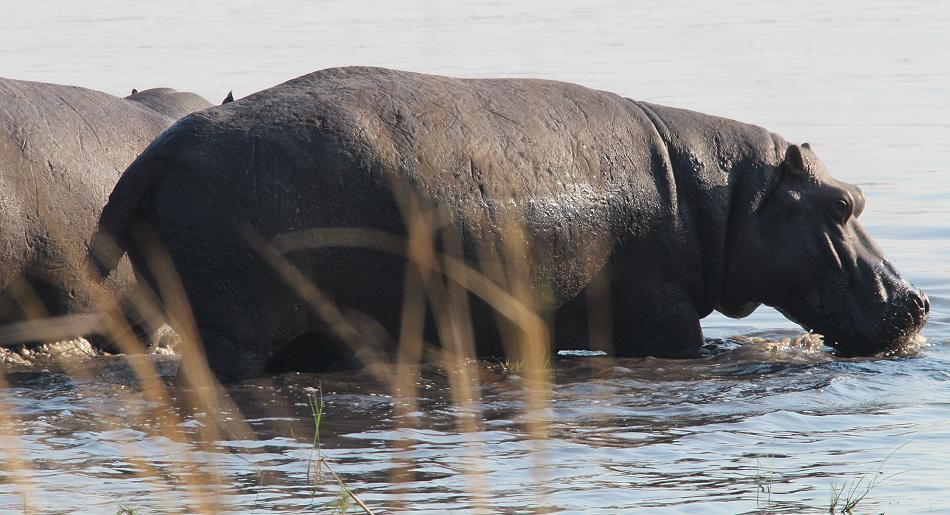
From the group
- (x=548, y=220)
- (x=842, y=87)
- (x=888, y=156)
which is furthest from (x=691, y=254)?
(x=842, y=87)

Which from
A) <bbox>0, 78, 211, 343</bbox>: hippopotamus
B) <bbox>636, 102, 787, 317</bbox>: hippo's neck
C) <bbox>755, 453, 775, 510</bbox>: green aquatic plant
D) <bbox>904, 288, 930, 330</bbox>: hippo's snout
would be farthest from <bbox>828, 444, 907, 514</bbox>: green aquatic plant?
<bbox>0, 78, 211, 343</bbox>: hippopotamus

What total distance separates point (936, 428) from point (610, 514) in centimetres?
202

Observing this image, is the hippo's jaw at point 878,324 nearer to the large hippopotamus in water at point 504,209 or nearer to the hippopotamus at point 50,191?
the large hippopotamus in water at point 504,209

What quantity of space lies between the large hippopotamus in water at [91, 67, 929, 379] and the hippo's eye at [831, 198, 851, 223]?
0.06 ft

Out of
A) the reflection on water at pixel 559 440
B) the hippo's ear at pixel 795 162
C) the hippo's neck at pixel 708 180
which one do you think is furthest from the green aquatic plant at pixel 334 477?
the hippo's ear at pixel 795 162

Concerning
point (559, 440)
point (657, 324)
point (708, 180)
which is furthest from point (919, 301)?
point (559, 440)

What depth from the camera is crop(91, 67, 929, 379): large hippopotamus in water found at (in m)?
7.09

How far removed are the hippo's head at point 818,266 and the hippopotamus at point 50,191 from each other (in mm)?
3279

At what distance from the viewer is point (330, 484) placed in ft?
18.8

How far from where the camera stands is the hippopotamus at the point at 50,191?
329 inches

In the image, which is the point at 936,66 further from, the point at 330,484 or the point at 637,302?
the point at 330,484

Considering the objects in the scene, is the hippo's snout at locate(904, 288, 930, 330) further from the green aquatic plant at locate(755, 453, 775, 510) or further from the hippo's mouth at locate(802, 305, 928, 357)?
the green aquatic plant at locate(755, 453, 775, 510)

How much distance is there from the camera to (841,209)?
8.48 metres

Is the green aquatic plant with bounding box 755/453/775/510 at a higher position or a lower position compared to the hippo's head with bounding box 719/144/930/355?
lower
